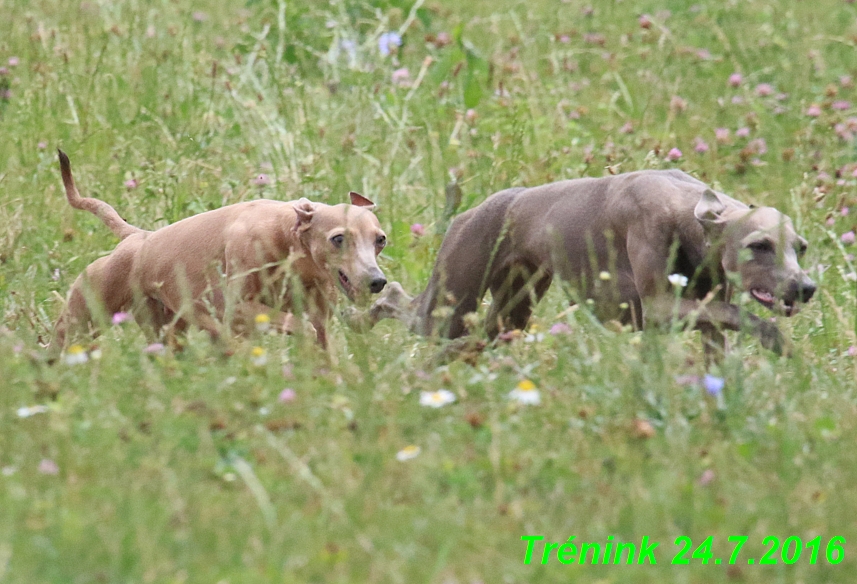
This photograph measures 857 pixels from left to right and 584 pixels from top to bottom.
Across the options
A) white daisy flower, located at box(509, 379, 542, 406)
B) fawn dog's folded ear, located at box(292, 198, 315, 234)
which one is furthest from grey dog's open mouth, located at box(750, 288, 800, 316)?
fawn dog's folded ear, located at box(292, 198, 315, 234)

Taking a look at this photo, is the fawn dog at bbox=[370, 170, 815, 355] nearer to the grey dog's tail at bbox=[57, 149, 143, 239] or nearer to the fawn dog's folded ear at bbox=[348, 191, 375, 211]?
the fawn dog's folded ear at bbox=[348, 191, 375, 211]

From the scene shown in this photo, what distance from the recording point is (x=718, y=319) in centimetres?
509

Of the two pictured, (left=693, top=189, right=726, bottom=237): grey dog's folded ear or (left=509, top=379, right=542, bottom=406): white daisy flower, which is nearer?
(left=509, top=379, right=542, bottom=406): white daisy flower

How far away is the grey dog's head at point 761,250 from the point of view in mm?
4930

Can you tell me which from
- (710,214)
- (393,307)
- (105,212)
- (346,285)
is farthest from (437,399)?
(105,212)

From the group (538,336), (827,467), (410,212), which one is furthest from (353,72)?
(827,467)

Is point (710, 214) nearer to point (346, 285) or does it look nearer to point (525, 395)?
point (346, 285)

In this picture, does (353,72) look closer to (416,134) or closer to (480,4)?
(416,134)

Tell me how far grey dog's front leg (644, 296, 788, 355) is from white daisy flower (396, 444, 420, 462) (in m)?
1.29

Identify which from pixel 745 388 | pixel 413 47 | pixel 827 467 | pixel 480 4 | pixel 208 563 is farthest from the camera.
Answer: pixel 480 4

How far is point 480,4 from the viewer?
11461mm

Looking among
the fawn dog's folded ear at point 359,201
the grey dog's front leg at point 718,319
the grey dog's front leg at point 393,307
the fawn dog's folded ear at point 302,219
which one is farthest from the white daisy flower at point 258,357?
the grey dog's front leg at point 393,307

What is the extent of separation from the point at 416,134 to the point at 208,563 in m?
5.45

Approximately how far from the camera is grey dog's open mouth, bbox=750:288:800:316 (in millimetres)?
4883
